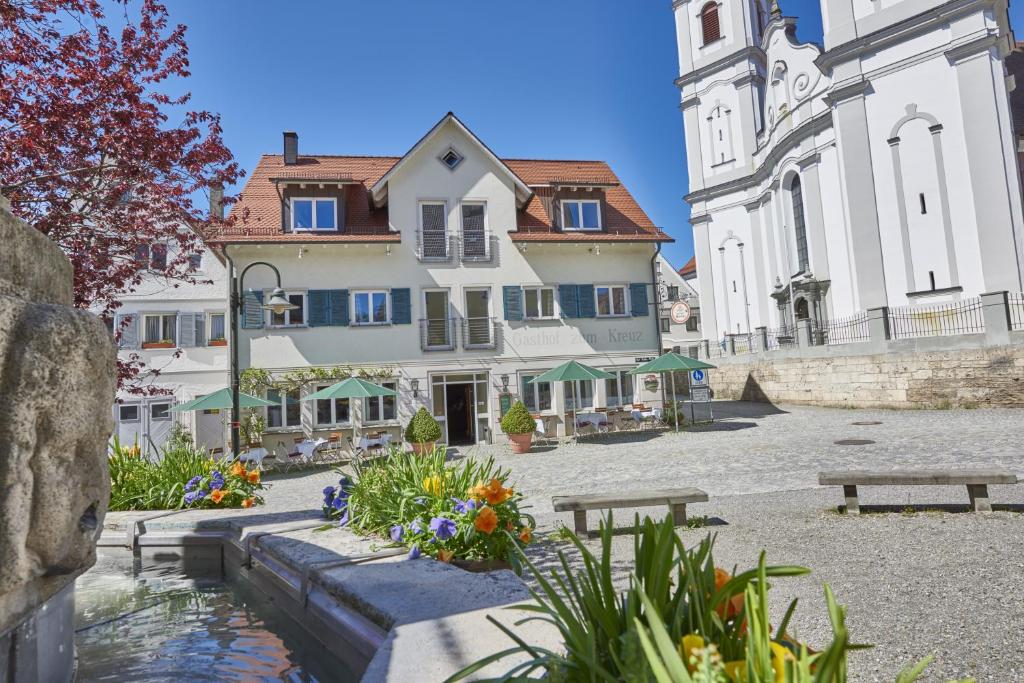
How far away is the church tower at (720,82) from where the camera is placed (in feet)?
112

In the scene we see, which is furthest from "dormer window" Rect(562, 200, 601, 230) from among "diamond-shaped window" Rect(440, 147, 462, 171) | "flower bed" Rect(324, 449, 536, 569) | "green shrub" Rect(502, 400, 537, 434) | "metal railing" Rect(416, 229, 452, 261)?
"flower bed" Rect(324, 449, 536, 569)

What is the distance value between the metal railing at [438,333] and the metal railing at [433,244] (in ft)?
6.42

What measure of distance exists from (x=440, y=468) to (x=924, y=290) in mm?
22405

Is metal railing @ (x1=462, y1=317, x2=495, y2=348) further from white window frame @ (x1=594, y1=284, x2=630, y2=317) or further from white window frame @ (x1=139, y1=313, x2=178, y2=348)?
white window frame @ (x1=139, y1=313, x2=178, y2=348)

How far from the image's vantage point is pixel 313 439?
1827 centimetres

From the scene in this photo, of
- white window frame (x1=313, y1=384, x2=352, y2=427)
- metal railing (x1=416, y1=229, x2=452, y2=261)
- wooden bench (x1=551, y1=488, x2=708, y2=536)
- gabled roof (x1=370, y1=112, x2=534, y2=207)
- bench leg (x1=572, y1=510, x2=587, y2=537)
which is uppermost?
gabled roof (x1=370, y1=112, x2=534, y2=207)

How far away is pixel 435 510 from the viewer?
512 cm

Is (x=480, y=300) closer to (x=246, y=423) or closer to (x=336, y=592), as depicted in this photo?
(x=246, y=423)

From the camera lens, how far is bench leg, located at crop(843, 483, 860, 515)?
6.75 m

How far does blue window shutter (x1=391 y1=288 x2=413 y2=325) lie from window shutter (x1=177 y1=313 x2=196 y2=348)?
6.87 meters

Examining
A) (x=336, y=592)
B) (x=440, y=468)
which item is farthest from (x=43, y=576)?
(x=440, y=468)

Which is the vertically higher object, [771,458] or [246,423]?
[246,423]

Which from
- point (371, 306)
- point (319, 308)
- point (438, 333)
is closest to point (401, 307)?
point (371, 306)

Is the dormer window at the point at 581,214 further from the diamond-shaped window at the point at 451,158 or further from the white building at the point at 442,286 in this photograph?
the diamond-shaped window at the point at 451,158
